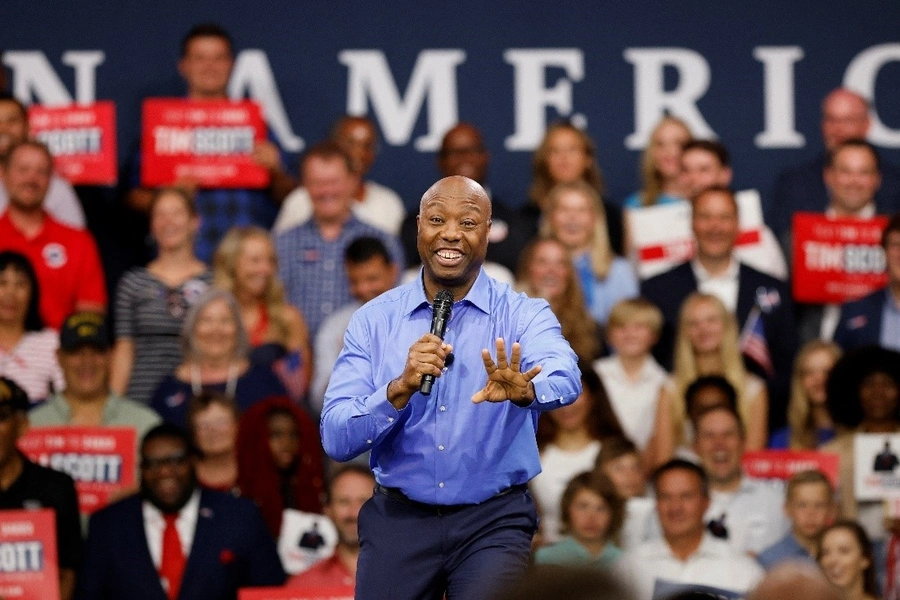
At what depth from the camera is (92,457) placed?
6.83 m

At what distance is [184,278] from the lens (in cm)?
766

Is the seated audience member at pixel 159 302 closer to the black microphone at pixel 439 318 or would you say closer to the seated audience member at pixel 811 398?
the seated audience member at pixel 811 398

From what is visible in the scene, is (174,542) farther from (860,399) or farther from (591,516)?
(860,399)

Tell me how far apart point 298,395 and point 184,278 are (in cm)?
76

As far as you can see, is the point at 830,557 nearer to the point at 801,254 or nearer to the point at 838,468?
the point at 838,468

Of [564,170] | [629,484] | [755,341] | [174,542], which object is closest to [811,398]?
[755,341]

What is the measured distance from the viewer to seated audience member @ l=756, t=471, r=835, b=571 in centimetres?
674

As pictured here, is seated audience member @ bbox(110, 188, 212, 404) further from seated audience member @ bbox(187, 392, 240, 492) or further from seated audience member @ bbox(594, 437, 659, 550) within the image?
seated audience member @ bbox(594, 437, 659, 550)

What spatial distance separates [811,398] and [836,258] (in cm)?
83

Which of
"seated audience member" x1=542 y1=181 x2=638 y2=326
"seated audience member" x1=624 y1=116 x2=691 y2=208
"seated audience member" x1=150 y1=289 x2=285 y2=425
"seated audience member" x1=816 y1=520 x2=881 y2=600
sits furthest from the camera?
"seated audience member" x1=624 y1=116 x2=691 y2=208

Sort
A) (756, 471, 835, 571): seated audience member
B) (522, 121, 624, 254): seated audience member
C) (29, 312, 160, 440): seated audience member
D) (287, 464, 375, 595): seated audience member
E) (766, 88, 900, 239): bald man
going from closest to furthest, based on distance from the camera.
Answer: (287, 464, 375, 595): seated audience member, (756, 471, 835, 571): seated audience member, (29, 312, 160, 440): seated audience member, (522, 121, 624, 254): seated audience member, (766, 88, 900, 239): bald man

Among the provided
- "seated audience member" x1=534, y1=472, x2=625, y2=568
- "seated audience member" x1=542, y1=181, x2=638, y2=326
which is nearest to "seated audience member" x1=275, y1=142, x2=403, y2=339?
"seated audience member" x1=542, y1=181, x2=638, y2=326

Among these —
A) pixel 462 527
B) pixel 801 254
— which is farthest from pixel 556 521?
pixel 462 527

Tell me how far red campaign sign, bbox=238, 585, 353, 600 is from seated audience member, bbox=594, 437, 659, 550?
119 centimetres
